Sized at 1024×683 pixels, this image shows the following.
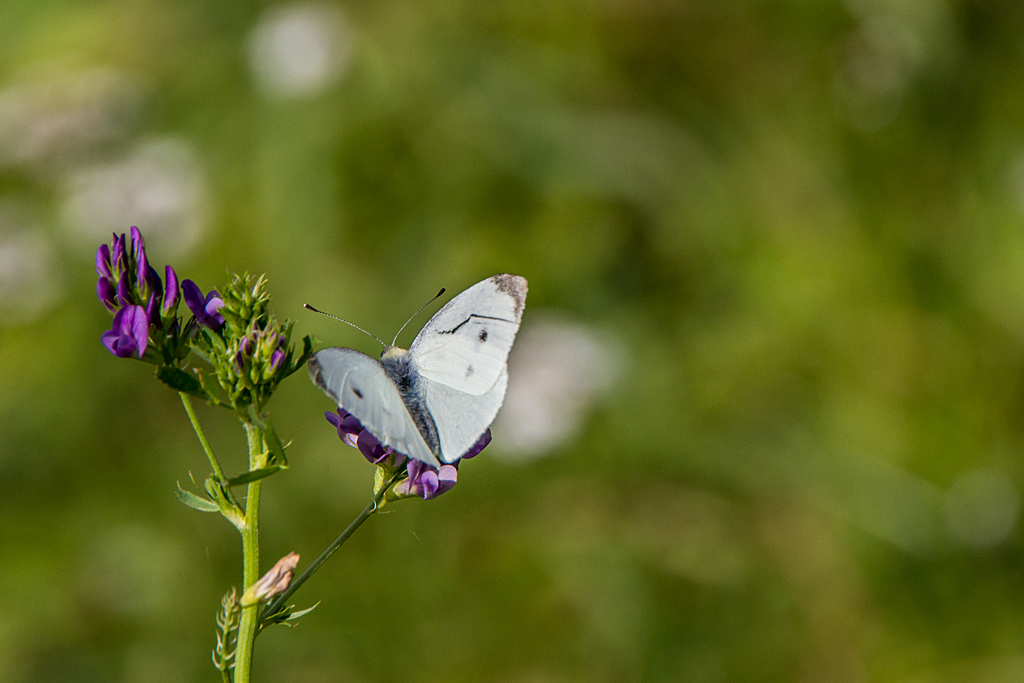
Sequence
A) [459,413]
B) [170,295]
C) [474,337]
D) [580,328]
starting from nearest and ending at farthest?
[170,295], [459,413], [474,337], [580,328]

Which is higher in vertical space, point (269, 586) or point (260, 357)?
point (260, 357)

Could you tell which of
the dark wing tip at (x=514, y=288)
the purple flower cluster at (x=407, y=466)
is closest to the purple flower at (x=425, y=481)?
the purple flower cluster at (x=407, y=466)

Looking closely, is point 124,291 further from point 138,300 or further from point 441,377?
point 441,377

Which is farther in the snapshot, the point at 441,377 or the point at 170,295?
the point at 441,377

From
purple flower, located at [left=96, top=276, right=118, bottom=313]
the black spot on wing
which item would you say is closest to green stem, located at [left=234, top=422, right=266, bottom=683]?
purple flower, located at [left=96, top=276, right=118, bottom=313]

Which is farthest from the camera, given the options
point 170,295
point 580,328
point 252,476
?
point 580,328

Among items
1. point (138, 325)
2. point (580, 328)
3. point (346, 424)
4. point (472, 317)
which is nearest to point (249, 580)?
point (346, 424)

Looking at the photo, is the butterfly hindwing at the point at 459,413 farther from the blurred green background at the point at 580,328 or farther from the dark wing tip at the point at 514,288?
the blurred green background at the point at 580,328

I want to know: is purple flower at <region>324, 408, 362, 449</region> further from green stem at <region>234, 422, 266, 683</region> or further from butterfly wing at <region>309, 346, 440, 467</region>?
green stem at <region>234, 422, 266, 683</region>
